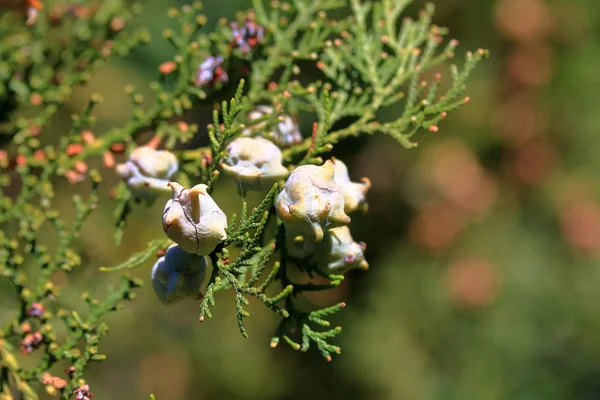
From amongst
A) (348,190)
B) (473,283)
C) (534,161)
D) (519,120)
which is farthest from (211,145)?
(534,161)

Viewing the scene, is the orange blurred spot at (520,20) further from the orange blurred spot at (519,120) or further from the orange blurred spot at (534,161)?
the orange blurred spot at (534,161)

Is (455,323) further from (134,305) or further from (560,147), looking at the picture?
(134,305)

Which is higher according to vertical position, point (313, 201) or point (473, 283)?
point (313, 201)

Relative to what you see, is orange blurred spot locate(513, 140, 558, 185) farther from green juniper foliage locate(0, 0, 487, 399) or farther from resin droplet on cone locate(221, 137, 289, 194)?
resin droplet on cone locate(221, 137, 289, 194)

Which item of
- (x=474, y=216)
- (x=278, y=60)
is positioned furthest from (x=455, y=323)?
(x=278, y=60)


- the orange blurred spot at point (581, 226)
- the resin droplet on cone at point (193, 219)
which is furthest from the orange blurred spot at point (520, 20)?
the resin droplet on cone at point (193, 219)

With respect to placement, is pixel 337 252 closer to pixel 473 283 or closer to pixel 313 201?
pixel 313 201

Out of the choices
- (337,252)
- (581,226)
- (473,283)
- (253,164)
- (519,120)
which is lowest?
(473,283)
